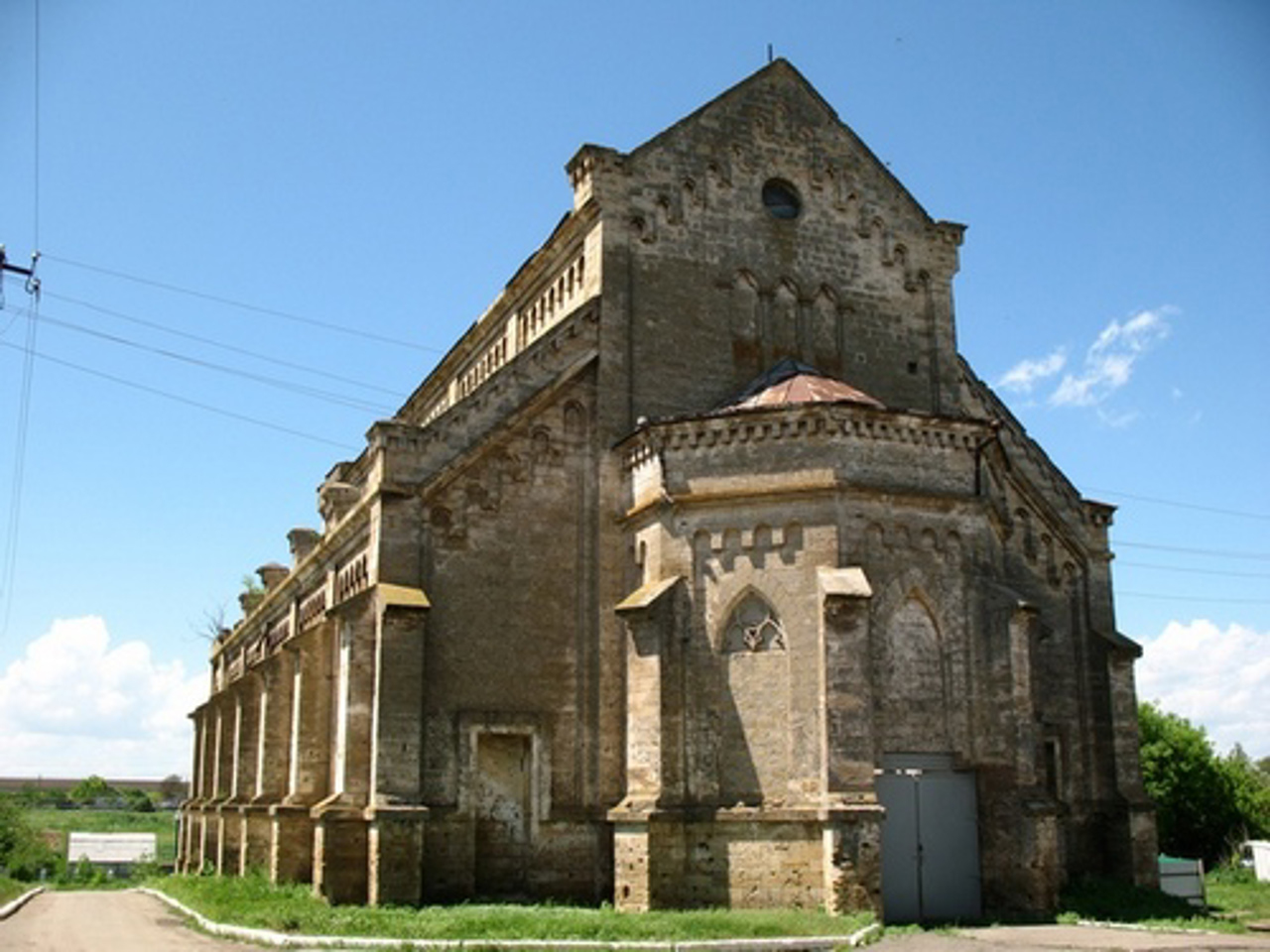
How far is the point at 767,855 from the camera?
2044 cm

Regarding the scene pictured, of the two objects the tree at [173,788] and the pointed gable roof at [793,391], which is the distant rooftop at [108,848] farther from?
the tree at [173,788]

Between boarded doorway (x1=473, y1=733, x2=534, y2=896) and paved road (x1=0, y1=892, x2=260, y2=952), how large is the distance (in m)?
4.57

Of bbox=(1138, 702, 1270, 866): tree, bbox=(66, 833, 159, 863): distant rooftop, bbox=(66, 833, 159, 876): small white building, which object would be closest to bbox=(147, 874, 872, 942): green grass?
bbox=(1138, 702, 1270, 866): tree

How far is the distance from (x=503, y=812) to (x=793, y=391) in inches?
365

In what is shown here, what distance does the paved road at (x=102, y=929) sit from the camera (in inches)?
790

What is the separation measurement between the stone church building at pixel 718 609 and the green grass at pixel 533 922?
3.08ft

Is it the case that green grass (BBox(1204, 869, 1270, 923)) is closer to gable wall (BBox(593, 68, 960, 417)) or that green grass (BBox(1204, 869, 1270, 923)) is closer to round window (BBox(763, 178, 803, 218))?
gable wall (BBox(593, 68, 960, 417))

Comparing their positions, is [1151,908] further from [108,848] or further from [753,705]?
[108,848]

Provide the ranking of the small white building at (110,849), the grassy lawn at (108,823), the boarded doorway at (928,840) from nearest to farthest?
the boarded doorway at (928,840), the small white building at (110,849), the grassy lawn at (108,823)

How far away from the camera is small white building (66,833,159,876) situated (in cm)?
6781

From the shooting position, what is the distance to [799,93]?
1107 inches

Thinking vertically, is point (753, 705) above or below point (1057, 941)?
above

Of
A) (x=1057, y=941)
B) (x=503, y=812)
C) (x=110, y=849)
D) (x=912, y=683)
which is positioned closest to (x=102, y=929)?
(x=503, y=812)

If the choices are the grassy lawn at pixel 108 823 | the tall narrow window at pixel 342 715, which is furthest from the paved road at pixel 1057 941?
the grassy lawn at pixel 108 823
